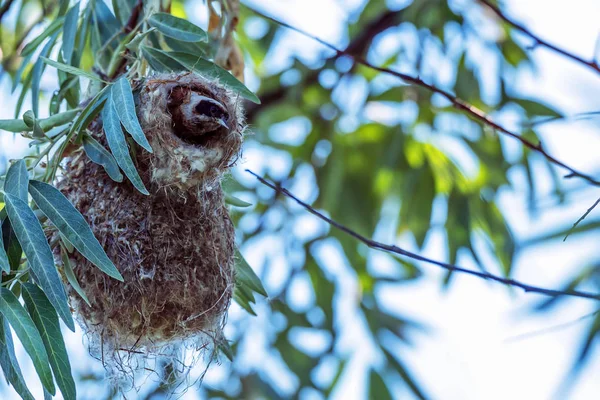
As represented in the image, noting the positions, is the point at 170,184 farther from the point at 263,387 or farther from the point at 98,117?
the point at 263,387

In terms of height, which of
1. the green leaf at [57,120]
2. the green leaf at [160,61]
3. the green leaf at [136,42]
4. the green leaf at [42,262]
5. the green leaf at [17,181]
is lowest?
the green leaf at [42,262]

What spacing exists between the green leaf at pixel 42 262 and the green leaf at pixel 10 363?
0.12 m

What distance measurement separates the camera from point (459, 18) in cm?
308

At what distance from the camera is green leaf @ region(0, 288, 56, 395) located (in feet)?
4.07

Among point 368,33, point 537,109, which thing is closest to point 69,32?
point 368,33

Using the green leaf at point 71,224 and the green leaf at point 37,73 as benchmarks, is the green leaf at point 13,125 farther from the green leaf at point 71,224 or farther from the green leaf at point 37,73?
the green leaf at point 37,73

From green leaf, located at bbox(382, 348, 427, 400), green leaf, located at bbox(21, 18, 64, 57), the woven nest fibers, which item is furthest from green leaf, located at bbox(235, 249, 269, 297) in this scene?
green leaf, located at bbox(382, 348, 427, 400)

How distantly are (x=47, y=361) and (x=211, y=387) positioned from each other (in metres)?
1.89

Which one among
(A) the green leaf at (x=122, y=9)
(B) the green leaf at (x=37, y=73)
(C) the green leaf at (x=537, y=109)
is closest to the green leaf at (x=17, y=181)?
(B) the green leaf at (x=37, y=73)

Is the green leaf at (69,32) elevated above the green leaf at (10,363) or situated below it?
above

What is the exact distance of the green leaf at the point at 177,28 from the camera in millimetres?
1519

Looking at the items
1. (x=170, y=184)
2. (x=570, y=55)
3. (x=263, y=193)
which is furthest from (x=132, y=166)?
(x=263, y=193)

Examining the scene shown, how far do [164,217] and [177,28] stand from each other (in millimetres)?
339

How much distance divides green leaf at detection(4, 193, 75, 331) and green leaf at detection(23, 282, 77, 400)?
8cm
